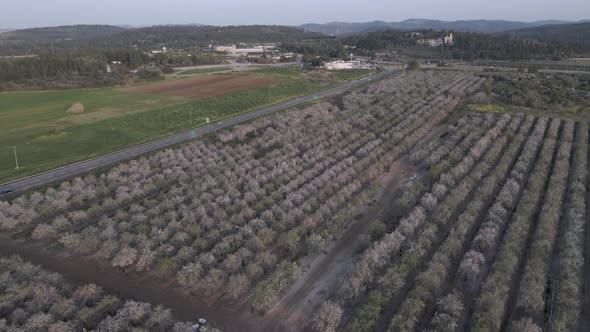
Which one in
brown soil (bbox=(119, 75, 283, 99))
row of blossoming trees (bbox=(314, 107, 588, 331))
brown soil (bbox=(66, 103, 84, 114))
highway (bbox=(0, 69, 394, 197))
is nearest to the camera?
row of blossoming trees (bbox=(314, 107, 588, 331))

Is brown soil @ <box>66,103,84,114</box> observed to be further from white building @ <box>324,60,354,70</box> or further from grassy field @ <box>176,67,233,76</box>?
white building @ <box>324,60,354,70</box>

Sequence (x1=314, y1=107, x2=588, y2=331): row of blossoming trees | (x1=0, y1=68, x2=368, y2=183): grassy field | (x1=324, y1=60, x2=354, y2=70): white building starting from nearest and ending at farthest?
1. (x1=314, y1=107, x2=588, y2=331): row of blossoming trees
2. (x1=0, y1=68, x2=368, y2=183): grassy field
3. (x1=324, y1=60, x2=354, y2=70): white building

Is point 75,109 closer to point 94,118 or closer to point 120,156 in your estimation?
point 94,118

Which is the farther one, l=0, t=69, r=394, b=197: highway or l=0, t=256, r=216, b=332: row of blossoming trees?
l=0, t=69, r=394, b=197: highway

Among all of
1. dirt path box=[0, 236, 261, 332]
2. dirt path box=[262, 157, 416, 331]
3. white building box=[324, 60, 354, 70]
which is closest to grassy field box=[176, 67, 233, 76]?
white building box=[324, 60, 354, 70]

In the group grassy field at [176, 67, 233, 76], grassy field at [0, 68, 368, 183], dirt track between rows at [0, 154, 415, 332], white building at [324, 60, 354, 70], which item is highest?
white building at [324, 60, 354, 70]

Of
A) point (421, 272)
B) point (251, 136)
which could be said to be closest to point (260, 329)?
point (421, 272)

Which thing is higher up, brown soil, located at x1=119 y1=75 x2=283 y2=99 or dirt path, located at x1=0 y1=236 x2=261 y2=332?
brown soil, located at x1=119 y1=75 x2=283 y2=99
